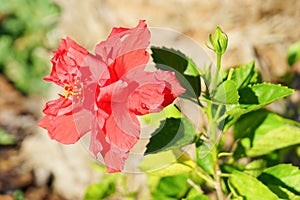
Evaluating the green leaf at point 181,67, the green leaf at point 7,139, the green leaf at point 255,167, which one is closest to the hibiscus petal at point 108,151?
the green leaf at point 181,67

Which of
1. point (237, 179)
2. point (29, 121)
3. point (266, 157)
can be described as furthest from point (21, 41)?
point (237, 179)

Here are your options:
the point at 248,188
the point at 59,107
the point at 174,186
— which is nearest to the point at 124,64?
the point at 59,107

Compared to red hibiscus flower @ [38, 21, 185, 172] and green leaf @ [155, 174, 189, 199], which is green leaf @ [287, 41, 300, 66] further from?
red hibiscus flower @ [38, 21, 185, 172]

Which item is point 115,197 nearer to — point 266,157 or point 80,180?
point 80,180

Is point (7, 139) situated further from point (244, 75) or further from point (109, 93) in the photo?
point (109, 93)

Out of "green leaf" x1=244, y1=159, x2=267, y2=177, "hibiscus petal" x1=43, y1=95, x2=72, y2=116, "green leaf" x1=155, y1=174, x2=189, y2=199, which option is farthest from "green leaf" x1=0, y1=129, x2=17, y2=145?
"hibiscus petal" x1=43, y1=95, x2=72, y2=116

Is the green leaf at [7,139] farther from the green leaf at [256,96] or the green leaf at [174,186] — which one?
the green leaf at [256,96]
